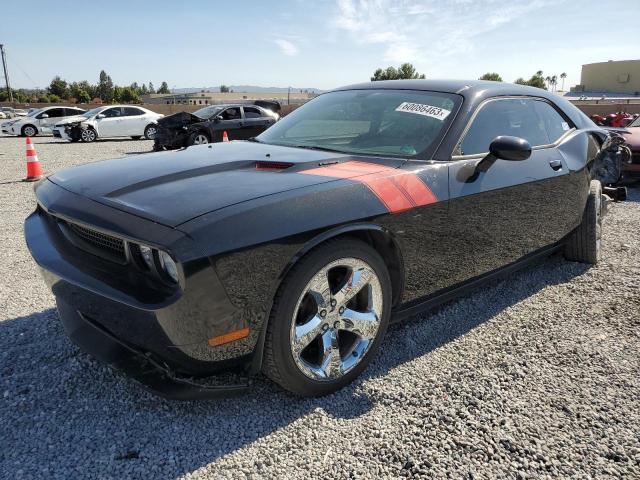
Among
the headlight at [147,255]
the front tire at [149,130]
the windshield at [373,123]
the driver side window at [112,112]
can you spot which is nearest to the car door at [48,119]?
the driver side window at [112,112]

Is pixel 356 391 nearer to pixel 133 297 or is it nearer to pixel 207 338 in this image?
pixel 207 338

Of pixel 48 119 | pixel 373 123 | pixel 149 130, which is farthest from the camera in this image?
pixel 48 119

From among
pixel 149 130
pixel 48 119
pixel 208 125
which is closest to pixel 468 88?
pixel 208 125

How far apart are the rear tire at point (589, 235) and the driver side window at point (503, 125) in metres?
0.79

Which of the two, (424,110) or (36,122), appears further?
(36,122)

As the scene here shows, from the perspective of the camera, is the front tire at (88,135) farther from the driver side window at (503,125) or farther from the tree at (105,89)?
the tree at (105,89)

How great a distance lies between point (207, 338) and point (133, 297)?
1.02ft

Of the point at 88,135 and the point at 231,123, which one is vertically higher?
the point at 231,123

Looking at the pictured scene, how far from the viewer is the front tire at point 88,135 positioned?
17.5 meters

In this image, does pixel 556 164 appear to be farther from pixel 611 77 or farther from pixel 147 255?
pixel 611 77

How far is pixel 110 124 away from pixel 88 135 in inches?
32.7

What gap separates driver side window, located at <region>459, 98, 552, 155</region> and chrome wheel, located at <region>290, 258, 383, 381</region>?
1.04m

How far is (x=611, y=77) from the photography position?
88.5 m

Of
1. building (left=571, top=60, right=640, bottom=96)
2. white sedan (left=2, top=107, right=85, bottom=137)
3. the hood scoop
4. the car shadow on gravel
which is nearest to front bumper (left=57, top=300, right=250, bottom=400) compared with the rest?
the car shadow on gravel
